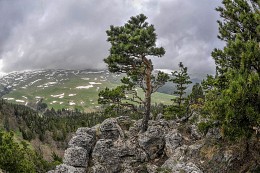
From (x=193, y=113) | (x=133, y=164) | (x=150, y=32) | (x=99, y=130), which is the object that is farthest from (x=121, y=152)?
(x=150, y=32)

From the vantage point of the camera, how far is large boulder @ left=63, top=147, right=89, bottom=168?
28.3m

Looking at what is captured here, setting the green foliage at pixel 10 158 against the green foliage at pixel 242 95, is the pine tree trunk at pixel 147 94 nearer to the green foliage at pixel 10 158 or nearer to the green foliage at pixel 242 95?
the green foliage at pixel 242 95

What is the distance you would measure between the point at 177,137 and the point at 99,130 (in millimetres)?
10515

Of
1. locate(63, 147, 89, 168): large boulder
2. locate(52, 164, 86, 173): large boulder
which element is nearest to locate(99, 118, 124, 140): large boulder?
locate(63, 147, 89, 168): large boulder

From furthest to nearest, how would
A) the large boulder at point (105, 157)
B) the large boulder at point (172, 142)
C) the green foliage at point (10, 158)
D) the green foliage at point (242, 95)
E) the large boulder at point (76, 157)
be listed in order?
the green foliage at point (10, 158)
the large boulder at point (105, 157)
the large boulder at point (172, 142)
the large boulder at point (76, 157)
the green foliage at point (242, 95)

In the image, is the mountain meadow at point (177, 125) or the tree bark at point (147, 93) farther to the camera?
the tree bark at point (147, 93)

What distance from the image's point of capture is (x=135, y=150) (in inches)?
1202

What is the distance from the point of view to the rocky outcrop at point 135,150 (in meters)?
26.4

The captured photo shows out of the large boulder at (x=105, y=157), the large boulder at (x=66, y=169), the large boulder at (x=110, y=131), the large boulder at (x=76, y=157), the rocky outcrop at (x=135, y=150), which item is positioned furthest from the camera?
the large boulder at (x=110, y=131)

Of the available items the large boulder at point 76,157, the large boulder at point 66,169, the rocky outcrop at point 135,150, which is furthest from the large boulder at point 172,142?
the large boulder at point 66,169

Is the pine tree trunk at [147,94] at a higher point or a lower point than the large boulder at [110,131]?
higher

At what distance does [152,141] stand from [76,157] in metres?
9.13

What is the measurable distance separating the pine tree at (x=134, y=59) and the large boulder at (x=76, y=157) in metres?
7.00

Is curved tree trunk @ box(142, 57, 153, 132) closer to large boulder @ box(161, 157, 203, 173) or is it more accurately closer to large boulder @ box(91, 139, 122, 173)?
large boulder @ box(91, 139, 122, 173)
